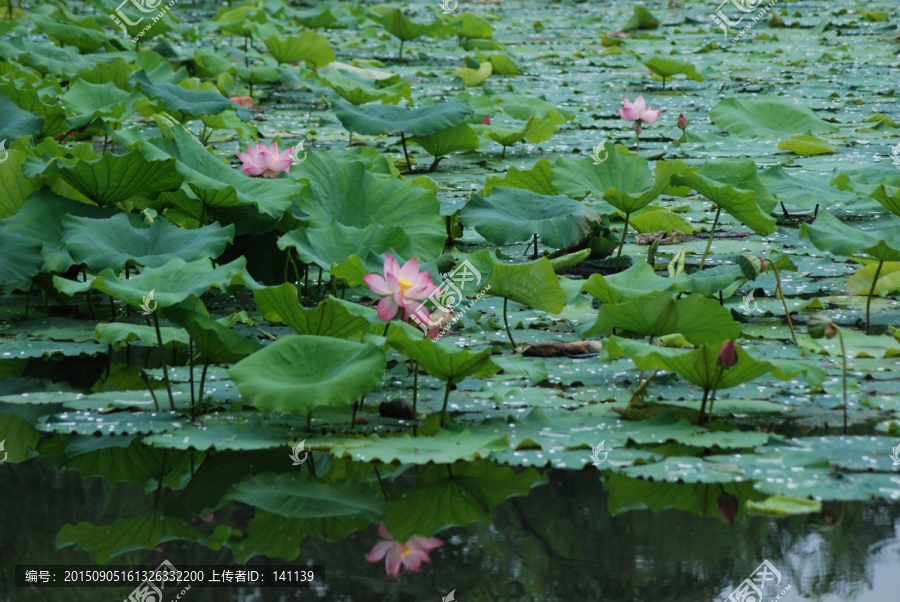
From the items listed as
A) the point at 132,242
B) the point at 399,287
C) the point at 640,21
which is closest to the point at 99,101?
the point at 132,242

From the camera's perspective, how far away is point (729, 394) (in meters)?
1.61

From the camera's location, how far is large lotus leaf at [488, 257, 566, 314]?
175cm

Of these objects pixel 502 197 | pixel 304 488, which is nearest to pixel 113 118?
pixel 502 197

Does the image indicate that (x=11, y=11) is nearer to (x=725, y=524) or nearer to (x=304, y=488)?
(x=304, y=488)

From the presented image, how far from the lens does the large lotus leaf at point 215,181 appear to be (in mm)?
1973

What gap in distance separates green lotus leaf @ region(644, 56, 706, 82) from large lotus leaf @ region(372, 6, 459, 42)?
1.49 meters

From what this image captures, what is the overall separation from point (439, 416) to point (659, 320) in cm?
41

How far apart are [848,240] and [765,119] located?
6.47 ft

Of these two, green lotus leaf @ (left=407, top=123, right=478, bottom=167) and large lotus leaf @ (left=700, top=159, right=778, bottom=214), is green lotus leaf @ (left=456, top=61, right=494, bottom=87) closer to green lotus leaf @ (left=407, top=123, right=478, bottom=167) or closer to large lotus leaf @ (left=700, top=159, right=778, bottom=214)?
green lotus leaf @ (left=407, top=123, right=478, bottom=167)

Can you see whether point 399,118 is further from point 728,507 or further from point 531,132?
point 728,507

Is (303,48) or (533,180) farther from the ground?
(533,180)

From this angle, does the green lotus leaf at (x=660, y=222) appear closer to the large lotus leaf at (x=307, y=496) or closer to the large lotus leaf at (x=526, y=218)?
the large lotus leaf at (x=526, y=218)

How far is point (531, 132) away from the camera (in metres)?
3.33

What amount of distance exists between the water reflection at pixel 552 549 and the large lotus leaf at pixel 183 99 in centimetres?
186
